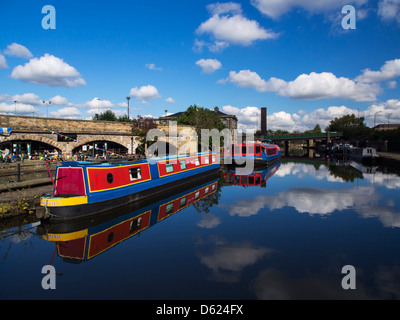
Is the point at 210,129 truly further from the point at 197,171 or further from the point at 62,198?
the point at 62,198

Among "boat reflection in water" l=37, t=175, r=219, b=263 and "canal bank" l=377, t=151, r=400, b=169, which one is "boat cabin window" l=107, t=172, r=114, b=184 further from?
"canal bank" l=377, t=151, r=400, b=169

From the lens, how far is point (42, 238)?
9.38m

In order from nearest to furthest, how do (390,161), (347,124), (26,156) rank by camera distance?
(26,156)
(390,161)
(347,124)

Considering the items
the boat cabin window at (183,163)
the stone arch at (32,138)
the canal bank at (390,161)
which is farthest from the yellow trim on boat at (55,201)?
the canal bank at (390,161)

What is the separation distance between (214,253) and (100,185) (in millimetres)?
6578

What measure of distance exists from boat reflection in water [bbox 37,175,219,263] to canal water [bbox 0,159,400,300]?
38 mm

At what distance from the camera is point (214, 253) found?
8.29 m

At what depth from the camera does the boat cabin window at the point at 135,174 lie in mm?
14169

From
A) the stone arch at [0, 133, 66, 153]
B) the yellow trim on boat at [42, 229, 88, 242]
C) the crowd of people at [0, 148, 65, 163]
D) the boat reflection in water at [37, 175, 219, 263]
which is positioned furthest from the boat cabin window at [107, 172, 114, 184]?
the stone arch at [0, 133, 66, 153]

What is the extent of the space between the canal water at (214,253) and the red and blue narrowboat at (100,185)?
23.2 inches

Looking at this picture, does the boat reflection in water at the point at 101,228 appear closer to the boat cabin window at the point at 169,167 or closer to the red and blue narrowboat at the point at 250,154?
the boat cabin window at the point at 169,167

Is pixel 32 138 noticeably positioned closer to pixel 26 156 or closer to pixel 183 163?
pixel 26 156

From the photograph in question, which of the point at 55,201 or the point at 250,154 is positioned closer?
the point at 55,201

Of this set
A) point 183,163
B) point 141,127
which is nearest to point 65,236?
point 183,163
